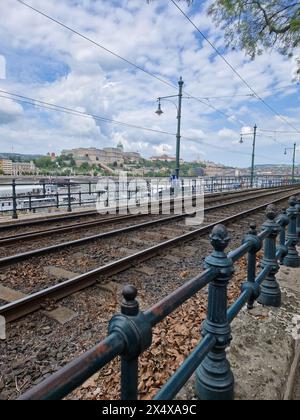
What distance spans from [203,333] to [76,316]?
2.34 metres

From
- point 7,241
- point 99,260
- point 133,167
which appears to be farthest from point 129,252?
point 133,167

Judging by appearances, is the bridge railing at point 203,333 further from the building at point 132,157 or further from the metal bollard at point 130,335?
the building at point 132,157

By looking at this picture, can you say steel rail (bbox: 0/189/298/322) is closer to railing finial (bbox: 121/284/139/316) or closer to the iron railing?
railing finial (bbox: 121/284/139/316)

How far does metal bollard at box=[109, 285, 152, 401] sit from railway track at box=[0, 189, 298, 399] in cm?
152

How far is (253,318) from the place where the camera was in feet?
10.0

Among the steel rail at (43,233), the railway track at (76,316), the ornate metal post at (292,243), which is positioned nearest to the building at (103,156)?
the steel rail at (43,233)

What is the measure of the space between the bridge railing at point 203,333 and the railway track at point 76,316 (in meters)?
1.01

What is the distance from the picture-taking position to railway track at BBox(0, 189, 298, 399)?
9.13ft

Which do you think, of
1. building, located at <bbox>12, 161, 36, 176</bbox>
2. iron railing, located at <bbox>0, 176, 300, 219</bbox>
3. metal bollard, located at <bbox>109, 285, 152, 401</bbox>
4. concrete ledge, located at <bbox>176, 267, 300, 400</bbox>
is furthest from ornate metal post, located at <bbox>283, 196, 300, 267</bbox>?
building, located at <bbox>12, 161, 36, 176</bbox>

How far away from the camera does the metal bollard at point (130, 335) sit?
1131 millimetres

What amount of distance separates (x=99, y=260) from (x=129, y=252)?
0.86 metres

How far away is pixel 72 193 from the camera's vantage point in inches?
483

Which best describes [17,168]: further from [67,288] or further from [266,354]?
[266,354]
